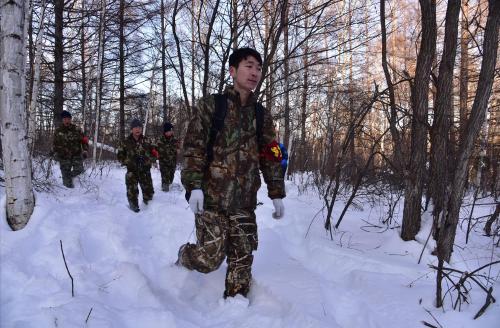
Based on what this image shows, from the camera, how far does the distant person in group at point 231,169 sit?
8.63 ft

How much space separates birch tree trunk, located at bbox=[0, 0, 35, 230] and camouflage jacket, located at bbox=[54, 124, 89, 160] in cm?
448

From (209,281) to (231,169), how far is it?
1033 mm

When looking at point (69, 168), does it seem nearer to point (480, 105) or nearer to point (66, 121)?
point (66, 121)

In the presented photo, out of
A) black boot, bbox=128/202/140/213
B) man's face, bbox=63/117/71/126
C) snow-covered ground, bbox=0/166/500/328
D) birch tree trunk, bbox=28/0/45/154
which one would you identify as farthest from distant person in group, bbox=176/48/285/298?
man's face, bbox=63/117/71/126

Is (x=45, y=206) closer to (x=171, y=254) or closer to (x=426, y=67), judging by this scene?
(x=171, y=254)

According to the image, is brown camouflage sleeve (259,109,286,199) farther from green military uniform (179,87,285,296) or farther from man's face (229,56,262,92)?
man's face (229,56,262,92)

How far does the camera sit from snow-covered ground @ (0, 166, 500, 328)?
2.28 meters

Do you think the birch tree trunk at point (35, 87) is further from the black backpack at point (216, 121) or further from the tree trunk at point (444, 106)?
the tree trunk at point (444, 106)

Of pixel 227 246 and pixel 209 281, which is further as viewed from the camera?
pixel 209 281

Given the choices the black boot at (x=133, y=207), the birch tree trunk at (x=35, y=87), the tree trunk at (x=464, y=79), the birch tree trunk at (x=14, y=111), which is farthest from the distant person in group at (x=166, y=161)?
the tree trunk at (x=464, y=79)

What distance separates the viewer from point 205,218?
8.88 feet

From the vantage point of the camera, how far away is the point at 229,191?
2699mm

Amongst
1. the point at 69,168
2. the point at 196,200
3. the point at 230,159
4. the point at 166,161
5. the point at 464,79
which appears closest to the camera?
the point at 196,200

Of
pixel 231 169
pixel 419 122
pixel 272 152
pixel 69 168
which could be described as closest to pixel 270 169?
pixel 272 152
